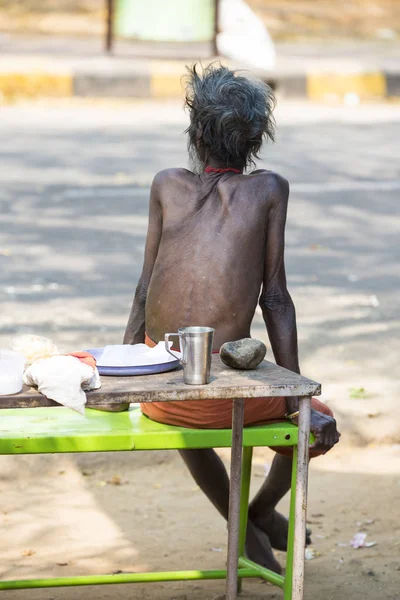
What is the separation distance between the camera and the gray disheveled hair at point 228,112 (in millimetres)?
3182

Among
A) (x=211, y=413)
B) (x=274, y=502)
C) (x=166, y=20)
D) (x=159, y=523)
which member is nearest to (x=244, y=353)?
(x=211, y=413)

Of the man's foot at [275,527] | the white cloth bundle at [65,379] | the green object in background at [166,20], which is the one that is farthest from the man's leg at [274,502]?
the green object in background at [166,20]

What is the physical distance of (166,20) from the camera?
48.6ft

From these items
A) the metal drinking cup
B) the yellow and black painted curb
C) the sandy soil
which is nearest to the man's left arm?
the metal drinking cup

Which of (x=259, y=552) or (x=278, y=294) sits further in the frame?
(x=259, y=552)

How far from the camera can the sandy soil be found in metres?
3.66

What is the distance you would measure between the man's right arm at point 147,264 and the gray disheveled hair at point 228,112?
0.68 feet

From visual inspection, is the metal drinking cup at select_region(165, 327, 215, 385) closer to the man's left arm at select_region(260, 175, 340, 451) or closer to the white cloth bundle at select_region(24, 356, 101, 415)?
the white cloth bundle at select_region(24, 356, 101, 415)

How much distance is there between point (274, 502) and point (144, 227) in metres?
5.00

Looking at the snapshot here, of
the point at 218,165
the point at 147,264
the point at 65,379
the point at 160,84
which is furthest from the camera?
the point at 160,84

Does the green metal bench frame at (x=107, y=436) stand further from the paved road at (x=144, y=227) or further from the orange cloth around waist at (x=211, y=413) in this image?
the paved road at (x=144, y=227)

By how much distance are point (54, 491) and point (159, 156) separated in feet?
21.6

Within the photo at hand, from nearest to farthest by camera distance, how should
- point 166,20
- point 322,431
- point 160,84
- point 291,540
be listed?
1. point 291,540
2. point 322,431
3. point 160,84
4. point 166,20

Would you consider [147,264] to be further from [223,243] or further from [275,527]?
[275,527]
